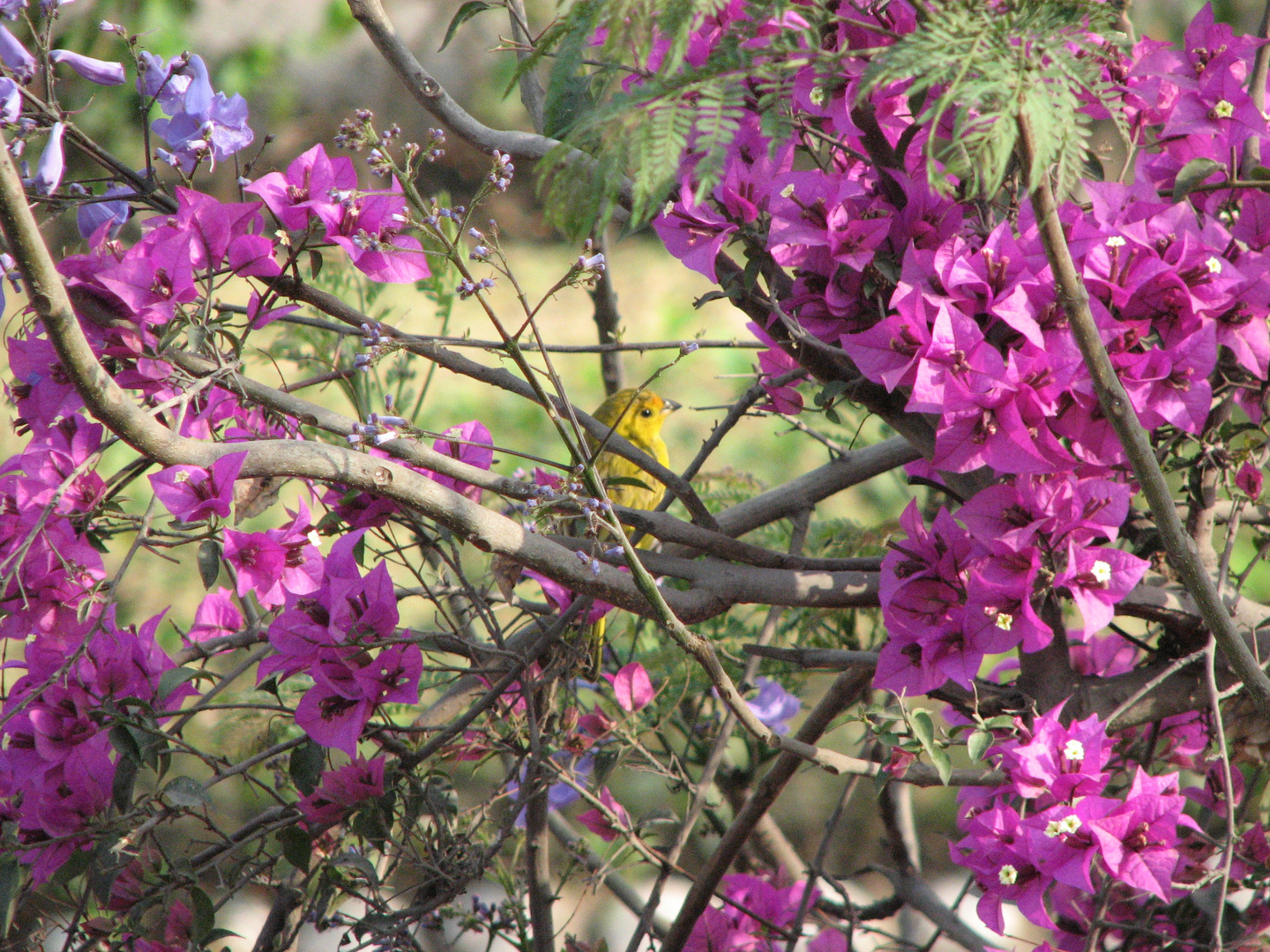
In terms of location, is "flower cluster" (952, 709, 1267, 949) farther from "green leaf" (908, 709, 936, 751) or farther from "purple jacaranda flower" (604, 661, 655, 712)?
"purple jacaranda flower" (604, 661, 655, 712)

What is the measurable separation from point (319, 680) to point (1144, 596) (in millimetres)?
820

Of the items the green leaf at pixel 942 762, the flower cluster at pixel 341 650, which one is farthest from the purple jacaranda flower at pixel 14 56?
the green leaf at pixel 942 762

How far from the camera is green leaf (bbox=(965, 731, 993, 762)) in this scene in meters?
0.90

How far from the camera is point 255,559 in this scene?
0.99 m

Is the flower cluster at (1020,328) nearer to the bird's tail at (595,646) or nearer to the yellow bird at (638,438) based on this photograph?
the bird's tail at (595,646)

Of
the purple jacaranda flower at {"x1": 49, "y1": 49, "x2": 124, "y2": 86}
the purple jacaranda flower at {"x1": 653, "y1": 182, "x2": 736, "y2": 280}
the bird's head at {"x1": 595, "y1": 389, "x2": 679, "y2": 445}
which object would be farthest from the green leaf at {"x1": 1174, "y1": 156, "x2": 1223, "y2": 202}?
the bird's head at {"x1": 595, "y1": 389, "x2": 679, "y2": 445}

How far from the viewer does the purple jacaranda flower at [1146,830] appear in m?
0.94

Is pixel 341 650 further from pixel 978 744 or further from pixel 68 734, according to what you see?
pixel 978 744

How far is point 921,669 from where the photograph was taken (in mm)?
982

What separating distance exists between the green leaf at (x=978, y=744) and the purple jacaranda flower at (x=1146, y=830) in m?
0.12

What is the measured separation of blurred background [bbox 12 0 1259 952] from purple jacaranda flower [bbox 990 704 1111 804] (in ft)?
2.99

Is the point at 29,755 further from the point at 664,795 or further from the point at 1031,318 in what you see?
the point at 664,795

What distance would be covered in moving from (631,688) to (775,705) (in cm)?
55

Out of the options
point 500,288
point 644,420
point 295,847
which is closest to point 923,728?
point 295,847
